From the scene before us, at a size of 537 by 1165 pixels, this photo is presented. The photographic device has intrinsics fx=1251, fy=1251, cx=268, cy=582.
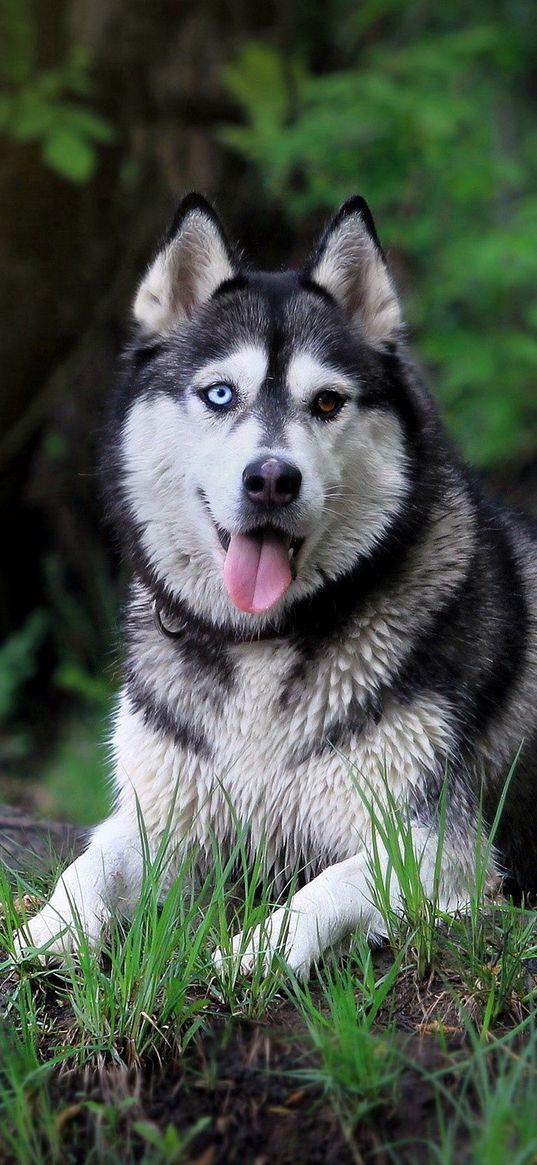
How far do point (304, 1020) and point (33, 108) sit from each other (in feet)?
18.7

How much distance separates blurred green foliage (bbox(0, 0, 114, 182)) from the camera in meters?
6.79

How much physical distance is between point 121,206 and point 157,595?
16.6 ft

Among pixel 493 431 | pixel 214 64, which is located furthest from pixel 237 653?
pixel 214 64

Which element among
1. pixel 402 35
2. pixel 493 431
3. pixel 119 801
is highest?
pixel 402 35

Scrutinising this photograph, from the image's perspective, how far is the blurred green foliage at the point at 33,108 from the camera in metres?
6.79

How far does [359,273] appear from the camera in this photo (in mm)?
3648

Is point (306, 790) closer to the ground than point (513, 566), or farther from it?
closer to the ground

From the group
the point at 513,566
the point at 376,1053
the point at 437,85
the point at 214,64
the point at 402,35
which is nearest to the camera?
the point at 376,1053

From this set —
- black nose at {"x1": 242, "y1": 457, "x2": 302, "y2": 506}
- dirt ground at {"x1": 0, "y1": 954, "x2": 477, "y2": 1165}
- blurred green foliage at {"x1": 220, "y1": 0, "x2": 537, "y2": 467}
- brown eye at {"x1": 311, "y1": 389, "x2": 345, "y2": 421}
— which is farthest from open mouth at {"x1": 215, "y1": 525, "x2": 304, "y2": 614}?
blurred green foliage at {"x1": 220, "y1": 0, "x2": 537, "y2": 467}

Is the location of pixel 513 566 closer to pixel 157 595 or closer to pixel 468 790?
pixel 468 790

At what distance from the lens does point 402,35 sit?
8719 millimetres

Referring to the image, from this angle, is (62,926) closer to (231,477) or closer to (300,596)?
(300,596)

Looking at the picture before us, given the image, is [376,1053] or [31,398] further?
[31,398]

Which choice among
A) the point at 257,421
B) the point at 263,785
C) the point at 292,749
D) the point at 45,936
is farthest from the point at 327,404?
the point at 45,936
